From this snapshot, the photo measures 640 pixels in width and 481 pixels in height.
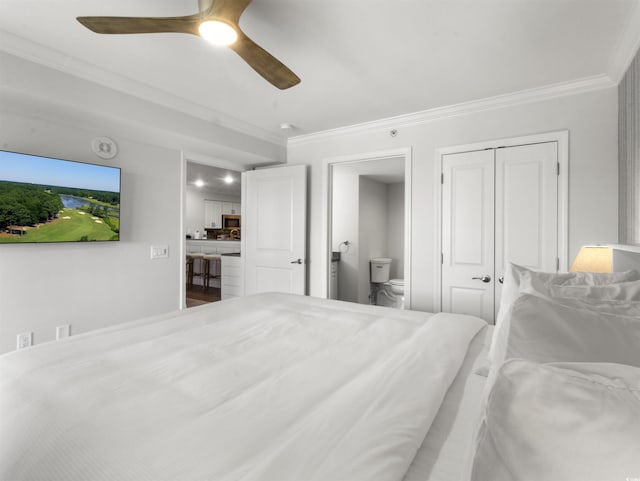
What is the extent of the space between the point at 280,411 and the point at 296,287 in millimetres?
3035

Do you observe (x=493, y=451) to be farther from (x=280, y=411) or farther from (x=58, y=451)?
(x=58, y=451)

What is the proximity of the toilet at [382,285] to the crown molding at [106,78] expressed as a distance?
3131 millimetres

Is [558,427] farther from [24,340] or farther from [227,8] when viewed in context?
[24,340]

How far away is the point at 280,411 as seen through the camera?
0.87m

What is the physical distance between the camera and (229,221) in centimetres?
1005

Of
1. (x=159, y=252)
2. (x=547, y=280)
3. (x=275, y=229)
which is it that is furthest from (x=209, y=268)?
(x=547, y=280)

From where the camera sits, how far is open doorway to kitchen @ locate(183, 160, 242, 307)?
6.38m

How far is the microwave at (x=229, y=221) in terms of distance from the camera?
32.7 feet

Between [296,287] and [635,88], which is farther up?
[635,88]

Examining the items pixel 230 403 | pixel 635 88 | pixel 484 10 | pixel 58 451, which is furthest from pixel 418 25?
pixel 58 451

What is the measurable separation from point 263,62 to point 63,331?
2560 millimetres

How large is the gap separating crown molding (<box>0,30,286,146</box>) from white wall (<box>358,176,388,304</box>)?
249 centimetres

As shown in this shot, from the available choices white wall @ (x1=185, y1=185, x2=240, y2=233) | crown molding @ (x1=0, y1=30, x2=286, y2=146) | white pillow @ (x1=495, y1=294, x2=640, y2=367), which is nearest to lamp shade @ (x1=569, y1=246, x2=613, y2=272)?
white pillow @ (x1=495, y1=294, x2=640, y2=367)

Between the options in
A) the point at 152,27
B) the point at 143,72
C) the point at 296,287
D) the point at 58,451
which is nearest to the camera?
the point at 58,451
